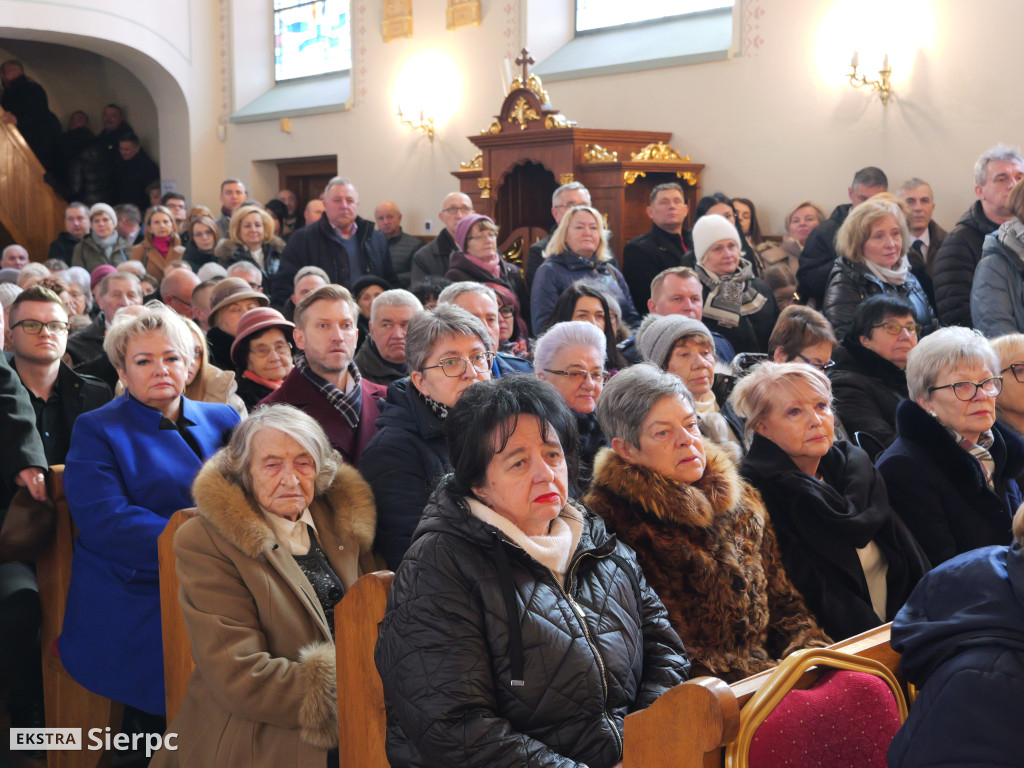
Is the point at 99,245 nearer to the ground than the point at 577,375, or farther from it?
farther from it

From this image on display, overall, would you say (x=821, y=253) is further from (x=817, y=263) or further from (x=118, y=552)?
(x=118, y=552)

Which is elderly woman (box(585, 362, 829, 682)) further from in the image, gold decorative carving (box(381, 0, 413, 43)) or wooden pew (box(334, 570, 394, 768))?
gold decorative carving (box(381, 0, 413, 43))

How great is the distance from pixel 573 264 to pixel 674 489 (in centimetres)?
257

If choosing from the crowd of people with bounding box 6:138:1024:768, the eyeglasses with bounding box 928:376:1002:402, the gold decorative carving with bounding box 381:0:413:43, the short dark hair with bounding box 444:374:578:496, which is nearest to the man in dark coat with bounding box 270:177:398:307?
the crowd of people with bounding box 6:138:1024:768

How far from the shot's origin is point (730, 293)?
4.30 metres

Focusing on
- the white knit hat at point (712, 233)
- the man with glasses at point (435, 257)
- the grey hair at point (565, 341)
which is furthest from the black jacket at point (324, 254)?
the grey hair at point (565, 341)

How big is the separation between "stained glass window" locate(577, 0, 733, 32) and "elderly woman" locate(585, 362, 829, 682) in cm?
568

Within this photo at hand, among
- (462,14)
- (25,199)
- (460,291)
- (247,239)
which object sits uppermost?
(462,14)

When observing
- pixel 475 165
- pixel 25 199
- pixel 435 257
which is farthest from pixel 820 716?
pixel 25 199

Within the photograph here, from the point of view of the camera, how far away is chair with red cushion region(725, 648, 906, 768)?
1.45 metres

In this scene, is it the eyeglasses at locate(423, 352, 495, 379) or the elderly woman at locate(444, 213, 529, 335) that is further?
the elderly woman at locate(444, 213, 529, 335)

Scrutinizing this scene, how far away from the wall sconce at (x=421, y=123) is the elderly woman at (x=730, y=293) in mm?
4867

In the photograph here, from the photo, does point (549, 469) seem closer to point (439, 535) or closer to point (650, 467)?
point (439, 535)

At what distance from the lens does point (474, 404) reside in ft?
6.19
